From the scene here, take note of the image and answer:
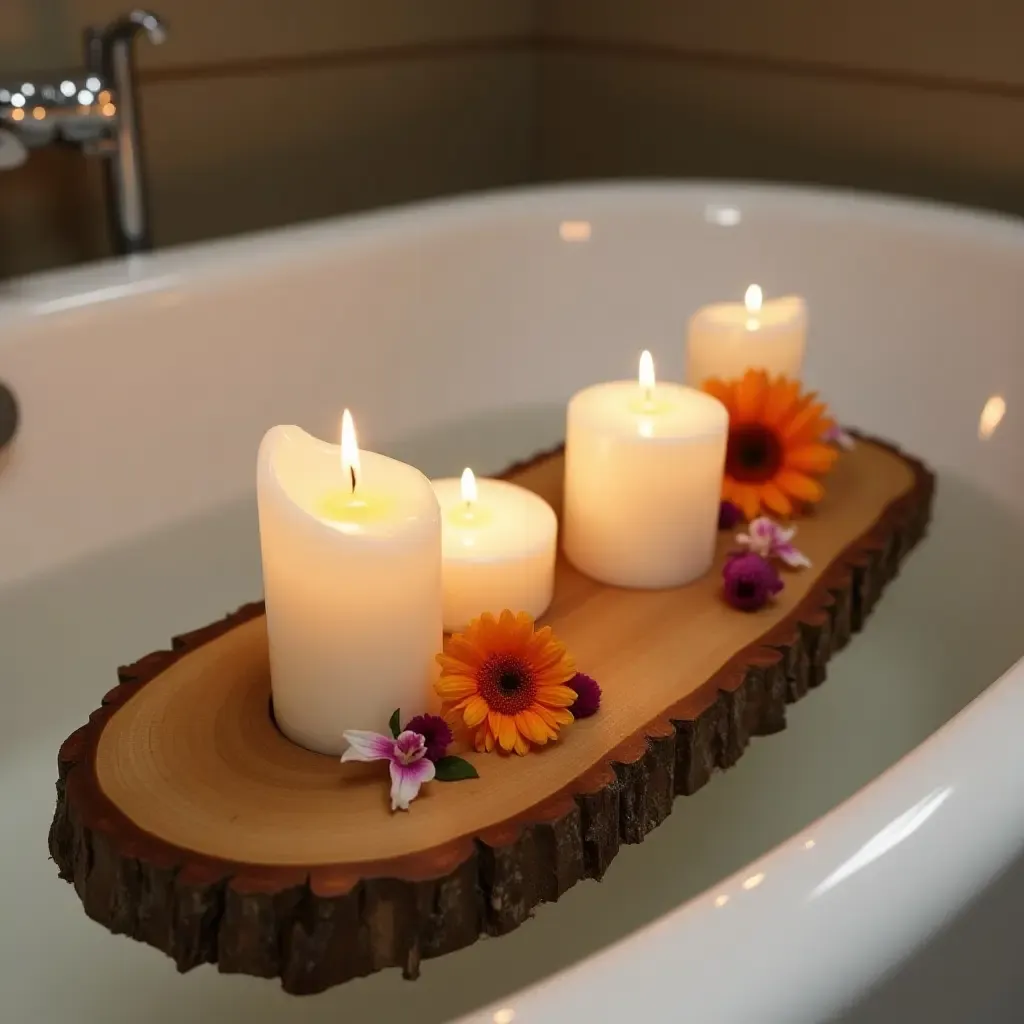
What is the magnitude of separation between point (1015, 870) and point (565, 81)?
1.65m

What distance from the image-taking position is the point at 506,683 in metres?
0.62

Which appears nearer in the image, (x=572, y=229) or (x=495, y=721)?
(x=495, y=721)

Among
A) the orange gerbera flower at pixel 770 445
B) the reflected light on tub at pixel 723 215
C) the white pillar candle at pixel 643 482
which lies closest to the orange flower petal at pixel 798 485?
the orange gerbera flower at pixel 770 445

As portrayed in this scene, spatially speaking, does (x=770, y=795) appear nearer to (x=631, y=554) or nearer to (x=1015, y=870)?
(x=631, y=554)

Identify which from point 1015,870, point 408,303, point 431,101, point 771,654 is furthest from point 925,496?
point 431,101

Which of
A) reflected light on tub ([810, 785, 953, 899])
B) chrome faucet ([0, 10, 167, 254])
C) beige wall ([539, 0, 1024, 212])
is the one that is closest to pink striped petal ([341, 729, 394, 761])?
reflected light on tub ([810, 785, 953, 899])

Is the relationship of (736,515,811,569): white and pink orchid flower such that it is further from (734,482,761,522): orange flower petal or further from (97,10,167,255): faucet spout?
(97,10,167,255): faucet spout

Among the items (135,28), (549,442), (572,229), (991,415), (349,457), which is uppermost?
(135,28)

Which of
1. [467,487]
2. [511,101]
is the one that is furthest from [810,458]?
[511,101]

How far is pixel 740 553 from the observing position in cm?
84

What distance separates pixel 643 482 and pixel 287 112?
107cm

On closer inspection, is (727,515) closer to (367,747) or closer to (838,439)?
(838,439)

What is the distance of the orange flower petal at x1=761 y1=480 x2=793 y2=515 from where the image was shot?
2.91 feet

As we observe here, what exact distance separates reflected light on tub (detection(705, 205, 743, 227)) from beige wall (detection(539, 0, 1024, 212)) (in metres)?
0.29
